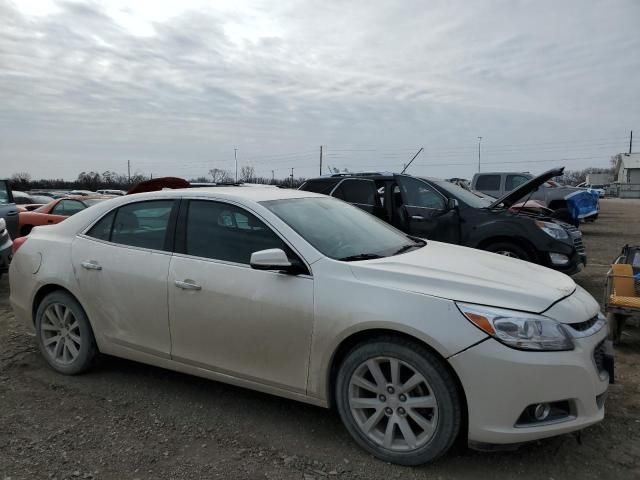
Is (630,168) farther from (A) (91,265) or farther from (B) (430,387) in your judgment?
(A) (91,265)

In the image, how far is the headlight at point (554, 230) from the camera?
23.2 ft

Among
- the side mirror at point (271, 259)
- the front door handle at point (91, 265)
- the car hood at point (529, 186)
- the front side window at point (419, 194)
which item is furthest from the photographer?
the front side window at point (419, 194)

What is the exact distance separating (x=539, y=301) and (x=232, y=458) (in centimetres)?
196

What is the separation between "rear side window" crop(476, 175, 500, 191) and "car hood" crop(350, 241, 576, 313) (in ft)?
44.1

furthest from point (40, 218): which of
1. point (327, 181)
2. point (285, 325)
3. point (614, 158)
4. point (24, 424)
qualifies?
point (614, 158)

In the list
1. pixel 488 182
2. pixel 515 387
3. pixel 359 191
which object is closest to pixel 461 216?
pixel 359 191

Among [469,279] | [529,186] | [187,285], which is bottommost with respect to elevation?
[187,285]

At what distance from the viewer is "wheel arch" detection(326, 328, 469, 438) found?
2.79m

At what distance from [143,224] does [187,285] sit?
31.7 inches

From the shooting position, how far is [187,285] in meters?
3.53

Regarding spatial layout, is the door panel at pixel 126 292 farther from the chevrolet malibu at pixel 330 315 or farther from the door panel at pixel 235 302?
the door panel at pixel 235 302

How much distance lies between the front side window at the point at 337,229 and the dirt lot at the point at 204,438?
116 centimetres

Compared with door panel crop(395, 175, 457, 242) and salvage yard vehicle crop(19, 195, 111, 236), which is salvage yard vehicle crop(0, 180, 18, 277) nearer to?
salvage yard vehicle crop(19, 195, 111, 236)

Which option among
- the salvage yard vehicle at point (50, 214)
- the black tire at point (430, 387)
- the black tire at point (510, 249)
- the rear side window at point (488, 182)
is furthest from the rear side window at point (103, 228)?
the rear side window at point (488, 182)
